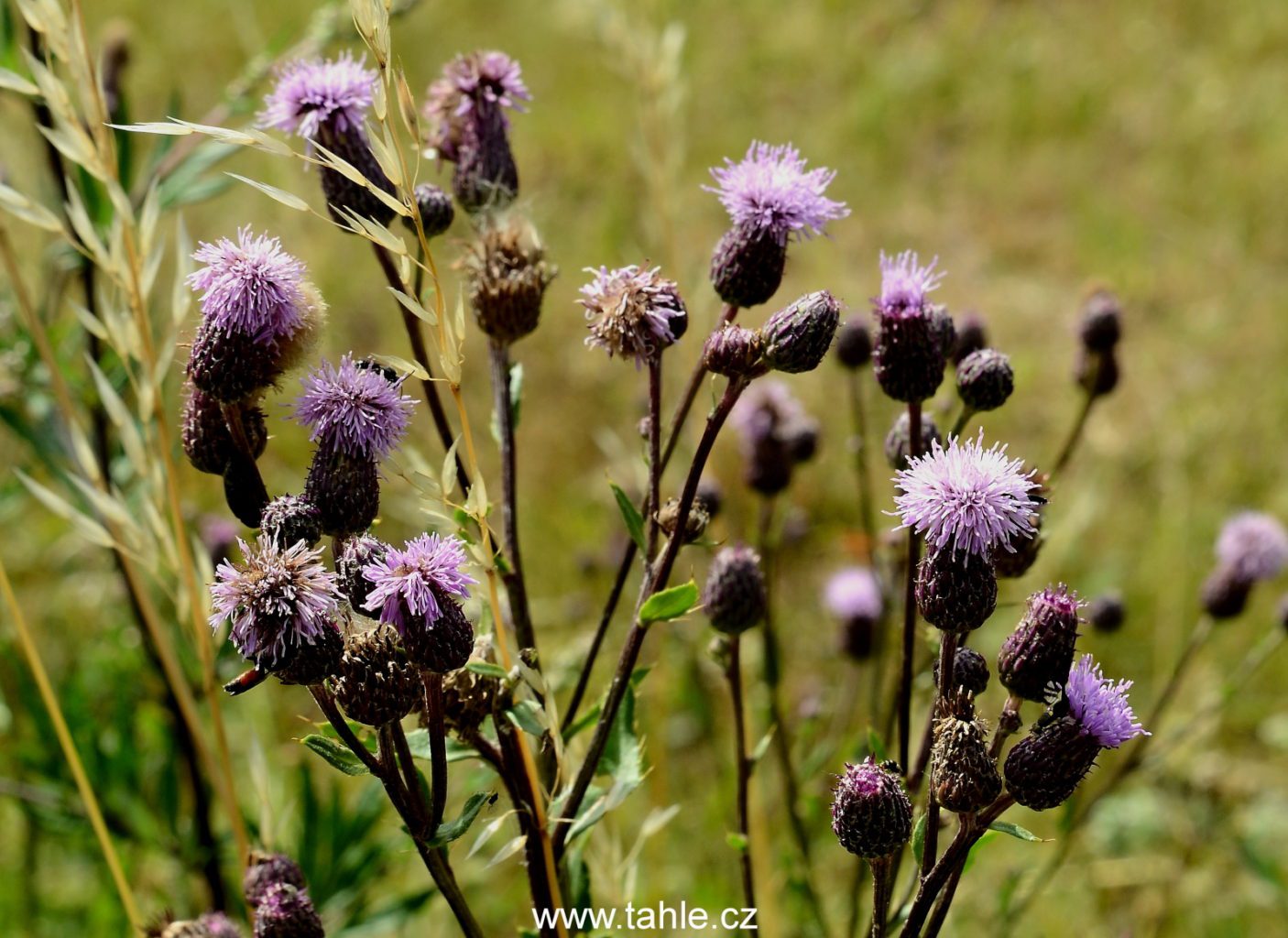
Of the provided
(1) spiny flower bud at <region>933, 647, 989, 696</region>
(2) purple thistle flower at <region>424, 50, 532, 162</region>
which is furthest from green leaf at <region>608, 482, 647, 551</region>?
(2) purple thistle flower at <region>424, 50, 532, 162</region>

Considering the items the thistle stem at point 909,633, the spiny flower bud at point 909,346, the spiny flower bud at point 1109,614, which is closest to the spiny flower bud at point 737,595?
the thistle stem at point 909,633

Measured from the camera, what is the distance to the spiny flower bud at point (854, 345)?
103 inches

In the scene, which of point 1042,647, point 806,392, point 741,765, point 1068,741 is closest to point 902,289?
point 1042,647

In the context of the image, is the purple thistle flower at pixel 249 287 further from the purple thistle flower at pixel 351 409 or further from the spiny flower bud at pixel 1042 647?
the spiny flower bud at pixel 1042 647

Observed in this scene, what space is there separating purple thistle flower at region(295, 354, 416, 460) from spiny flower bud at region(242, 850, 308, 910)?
581 millimetres

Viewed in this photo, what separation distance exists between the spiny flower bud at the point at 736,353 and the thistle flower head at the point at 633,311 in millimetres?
98

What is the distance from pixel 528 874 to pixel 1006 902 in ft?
3.31

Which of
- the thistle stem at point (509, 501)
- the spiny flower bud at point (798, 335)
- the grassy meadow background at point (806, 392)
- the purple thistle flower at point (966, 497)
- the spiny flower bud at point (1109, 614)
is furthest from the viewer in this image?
the spiny flower bud at point (1109, 614)

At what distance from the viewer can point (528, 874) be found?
1.50 m

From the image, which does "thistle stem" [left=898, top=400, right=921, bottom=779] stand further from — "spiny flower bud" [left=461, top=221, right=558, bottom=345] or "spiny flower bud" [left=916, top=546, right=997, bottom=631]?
"spiny flower bud" [left=461, top=221, right=558, bottom=345]

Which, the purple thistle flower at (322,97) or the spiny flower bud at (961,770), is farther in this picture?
the purple thistle flower at (322,97)

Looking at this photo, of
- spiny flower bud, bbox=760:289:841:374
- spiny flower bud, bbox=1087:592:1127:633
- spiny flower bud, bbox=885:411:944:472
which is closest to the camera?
spiny flower bud, bbox=760:289:841:374

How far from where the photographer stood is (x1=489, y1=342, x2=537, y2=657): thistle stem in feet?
5.33

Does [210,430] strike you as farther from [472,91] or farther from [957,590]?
[957,590]
